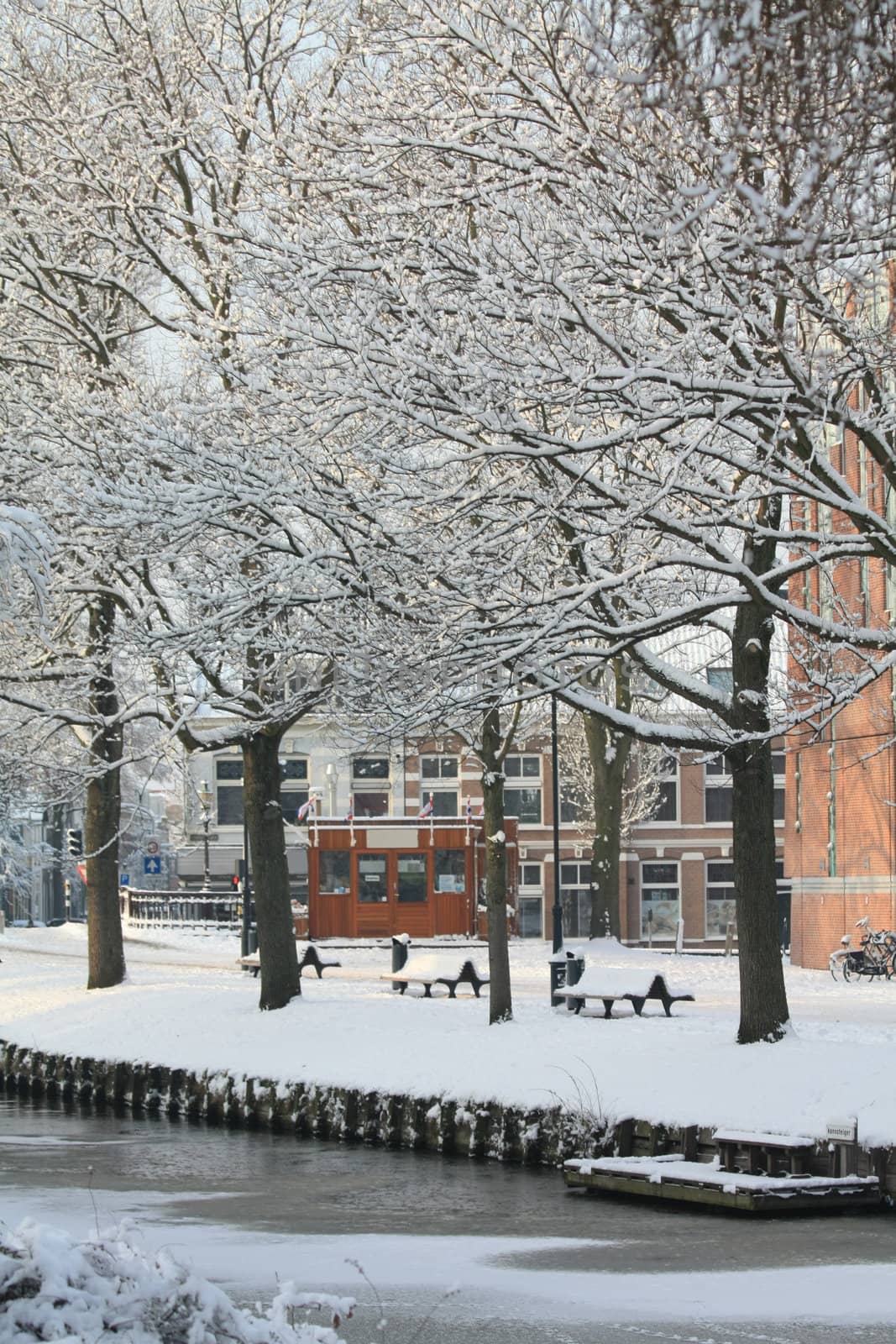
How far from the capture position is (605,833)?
3612 cm

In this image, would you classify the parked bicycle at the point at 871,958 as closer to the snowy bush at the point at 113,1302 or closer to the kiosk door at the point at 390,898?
the kiosk door at the point at 390,898

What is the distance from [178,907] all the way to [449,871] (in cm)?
1309

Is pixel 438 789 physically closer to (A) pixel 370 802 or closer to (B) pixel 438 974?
(A) pixel 370 802

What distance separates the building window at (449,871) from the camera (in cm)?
4584

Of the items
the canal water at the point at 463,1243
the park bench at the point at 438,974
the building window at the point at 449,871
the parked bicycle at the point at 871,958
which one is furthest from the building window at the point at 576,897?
the canal water at the point at 463,1243

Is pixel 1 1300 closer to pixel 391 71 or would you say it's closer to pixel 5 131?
pixel 391 71

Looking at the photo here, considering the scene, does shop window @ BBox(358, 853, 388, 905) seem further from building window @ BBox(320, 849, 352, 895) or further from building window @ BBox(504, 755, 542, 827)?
building window @ BBox(504, 755, 542, 827)

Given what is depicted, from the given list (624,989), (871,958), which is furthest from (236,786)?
(624,989)

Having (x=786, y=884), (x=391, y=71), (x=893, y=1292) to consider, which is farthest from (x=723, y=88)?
(x=786, y=884)

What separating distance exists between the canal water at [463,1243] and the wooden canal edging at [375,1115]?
1.22ft

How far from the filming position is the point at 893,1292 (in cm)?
1167

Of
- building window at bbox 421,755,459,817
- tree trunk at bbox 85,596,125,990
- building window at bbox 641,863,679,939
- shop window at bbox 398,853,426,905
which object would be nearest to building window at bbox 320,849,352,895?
shop window at bbox 398,853,426,905

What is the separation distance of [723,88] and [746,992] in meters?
13.1

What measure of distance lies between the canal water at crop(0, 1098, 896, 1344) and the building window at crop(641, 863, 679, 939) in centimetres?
5146
